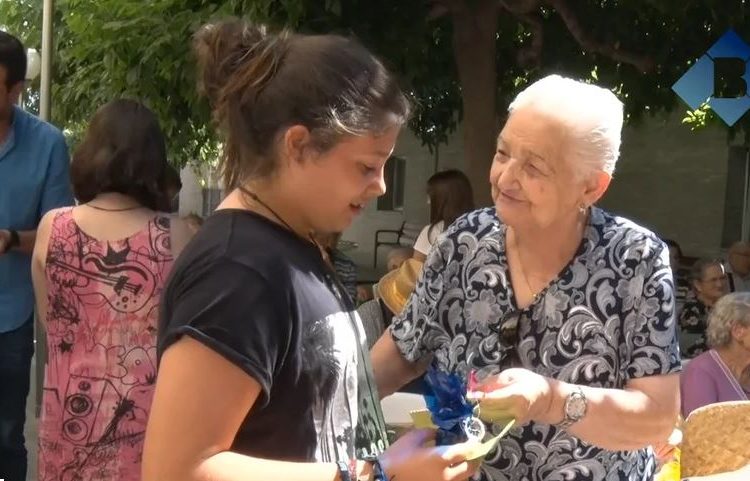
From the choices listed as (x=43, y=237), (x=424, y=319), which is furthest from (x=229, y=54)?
(x=43, y=237)

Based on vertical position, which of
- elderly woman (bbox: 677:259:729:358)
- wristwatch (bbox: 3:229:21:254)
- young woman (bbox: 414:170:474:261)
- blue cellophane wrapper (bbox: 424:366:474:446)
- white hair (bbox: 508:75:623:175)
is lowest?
elderly woman (bbox: 677:259:729:358)

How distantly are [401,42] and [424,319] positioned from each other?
16.4 ft

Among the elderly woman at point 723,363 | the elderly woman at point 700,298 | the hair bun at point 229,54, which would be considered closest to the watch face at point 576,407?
the hair bun at point 229,54

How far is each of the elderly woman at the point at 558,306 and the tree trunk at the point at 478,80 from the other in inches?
199

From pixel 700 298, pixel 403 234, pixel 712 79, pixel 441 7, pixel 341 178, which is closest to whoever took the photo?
pixel 341 178

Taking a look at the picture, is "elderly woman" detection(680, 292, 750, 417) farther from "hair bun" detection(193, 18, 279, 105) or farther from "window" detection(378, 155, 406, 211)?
"window" detection(378, 155, 406, 211)

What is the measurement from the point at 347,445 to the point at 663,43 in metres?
6.82

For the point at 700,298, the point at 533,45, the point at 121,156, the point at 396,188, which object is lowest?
the point at 396,188

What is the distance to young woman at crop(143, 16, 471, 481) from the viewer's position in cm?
128

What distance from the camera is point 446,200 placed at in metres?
5.96

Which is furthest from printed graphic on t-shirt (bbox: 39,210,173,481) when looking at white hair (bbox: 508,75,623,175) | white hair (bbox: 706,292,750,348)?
white hair (bbox: 706,292,750,348)

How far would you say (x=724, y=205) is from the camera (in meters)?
13.9

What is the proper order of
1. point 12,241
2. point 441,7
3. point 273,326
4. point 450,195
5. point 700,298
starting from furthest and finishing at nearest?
point 441,7
point 700,298
point 450,195
point 12,241
point 273,326

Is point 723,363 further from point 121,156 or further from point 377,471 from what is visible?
point 377,471
